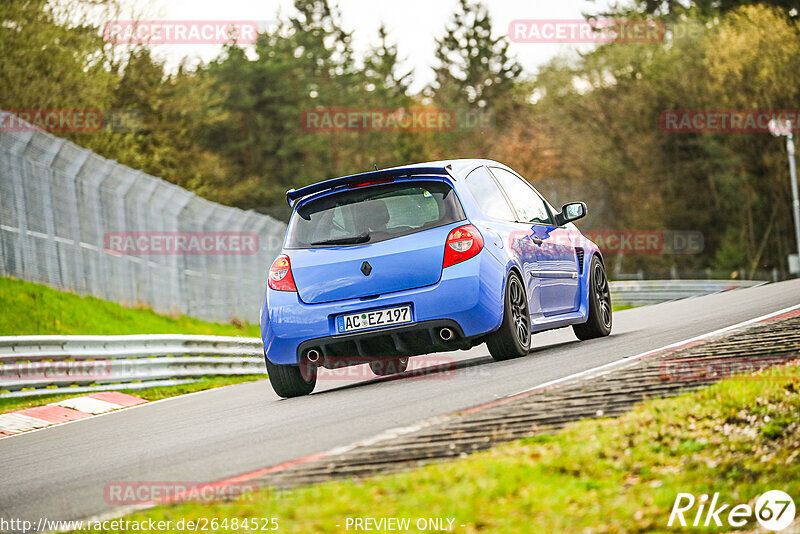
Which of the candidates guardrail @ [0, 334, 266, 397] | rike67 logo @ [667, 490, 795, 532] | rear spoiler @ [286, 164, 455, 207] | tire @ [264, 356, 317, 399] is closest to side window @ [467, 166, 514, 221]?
rear spoiler @ [286, 164, 455, 207]

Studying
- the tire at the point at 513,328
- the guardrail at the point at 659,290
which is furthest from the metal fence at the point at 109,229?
the guardrail at the point at 659,290

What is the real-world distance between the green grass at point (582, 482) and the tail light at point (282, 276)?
3.92 meters

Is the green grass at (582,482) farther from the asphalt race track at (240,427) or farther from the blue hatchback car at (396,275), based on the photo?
the blue hatchback car at (396,275)

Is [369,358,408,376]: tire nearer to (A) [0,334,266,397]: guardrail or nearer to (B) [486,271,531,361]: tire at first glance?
(B) [486,271,531,361]: tire

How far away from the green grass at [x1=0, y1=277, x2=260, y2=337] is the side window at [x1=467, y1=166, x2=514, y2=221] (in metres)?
11.7

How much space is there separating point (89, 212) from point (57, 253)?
100 centimetres

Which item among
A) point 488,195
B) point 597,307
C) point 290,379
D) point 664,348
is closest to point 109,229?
point 597,307

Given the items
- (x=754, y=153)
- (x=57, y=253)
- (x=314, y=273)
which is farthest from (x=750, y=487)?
(x=754, y=153)

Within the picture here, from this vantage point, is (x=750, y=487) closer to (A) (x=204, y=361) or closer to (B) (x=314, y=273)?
(B) (x=314, y=273)

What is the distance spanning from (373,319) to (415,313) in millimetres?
340

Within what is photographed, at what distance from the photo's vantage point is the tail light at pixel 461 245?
8.91 metres

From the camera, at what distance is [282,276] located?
928cm

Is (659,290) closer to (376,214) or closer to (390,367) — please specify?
(390,367)

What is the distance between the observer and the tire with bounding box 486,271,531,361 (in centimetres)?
926
